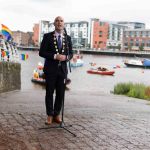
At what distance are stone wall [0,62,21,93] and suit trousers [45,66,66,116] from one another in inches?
271

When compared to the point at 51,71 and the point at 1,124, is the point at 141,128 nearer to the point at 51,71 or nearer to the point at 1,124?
the point at 51,71

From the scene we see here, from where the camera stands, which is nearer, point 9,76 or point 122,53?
point 9,76

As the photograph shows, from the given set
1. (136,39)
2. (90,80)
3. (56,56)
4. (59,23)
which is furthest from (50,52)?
(136,39)

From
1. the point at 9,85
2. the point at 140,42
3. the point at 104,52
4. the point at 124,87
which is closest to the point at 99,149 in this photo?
the point at 9,85

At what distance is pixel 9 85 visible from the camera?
14617 millimetres

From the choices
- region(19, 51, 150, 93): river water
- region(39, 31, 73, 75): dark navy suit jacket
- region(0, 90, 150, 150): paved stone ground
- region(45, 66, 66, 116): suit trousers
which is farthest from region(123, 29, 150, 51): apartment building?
region(39, 31, 73, 75): dark navy suit jacket

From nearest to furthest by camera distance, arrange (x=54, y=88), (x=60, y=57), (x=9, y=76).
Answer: (x=60, y=57), (x=54, y=88), (x=9, y=76)

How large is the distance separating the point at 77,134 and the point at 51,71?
117 centimetres

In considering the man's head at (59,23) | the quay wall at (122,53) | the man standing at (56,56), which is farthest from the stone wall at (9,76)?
the quay wall at (122,53)

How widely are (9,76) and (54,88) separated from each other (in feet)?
25.9

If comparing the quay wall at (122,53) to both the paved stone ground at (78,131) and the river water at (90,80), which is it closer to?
the river water at (90,80)

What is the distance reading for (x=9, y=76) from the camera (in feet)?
48.0

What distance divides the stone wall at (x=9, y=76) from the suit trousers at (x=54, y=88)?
6.88 m

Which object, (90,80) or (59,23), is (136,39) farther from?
(59,23)
